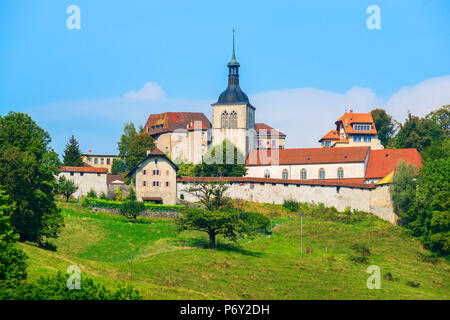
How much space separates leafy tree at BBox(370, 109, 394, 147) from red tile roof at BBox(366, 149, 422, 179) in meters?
24.5

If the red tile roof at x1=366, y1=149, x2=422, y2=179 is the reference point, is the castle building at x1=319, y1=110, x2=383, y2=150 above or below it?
above

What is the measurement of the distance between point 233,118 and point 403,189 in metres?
38.5

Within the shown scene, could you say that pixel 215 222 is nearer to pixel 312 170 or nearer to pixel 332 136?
pixel 312 170

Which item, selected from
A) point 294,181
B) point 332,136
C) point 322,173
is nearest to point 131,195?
point 294,181

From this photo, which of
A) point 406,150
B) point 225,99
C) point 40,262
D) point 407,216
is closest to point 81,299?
point 40,262

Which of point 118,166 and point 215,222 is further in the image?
point 118,166

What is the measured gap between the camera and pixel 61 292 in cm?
3884

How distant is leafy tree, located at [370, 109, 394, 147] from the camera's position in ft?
396

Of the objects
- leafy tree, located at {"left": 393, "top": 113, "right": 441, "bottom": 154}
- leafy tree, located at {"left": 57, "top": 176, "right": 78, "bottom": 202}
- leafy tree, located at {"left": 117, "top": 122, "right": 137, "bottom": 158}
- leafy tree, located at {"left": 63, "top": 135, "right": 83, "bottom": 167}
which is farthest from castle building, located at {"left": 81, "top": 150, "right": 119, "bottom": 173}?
leafy tree, located at {"left": 393, "top": 113, "right": 441, "bottom": 154}

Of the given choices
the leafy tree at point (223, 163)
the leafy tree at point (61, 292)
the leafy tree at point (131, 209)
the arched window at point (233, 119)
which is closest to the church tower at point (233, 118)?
the arched window at point (233, 119)

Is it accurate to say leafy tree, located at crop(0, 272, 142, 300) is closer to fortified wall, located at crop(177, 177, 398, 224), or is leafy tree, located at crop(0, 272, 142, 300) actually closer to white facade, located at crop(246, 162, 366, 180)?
fortified wall, located at crop(177, 177, 398, 224)

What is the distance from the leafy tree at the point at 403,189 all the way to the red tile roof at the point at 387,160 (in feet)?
40.1
